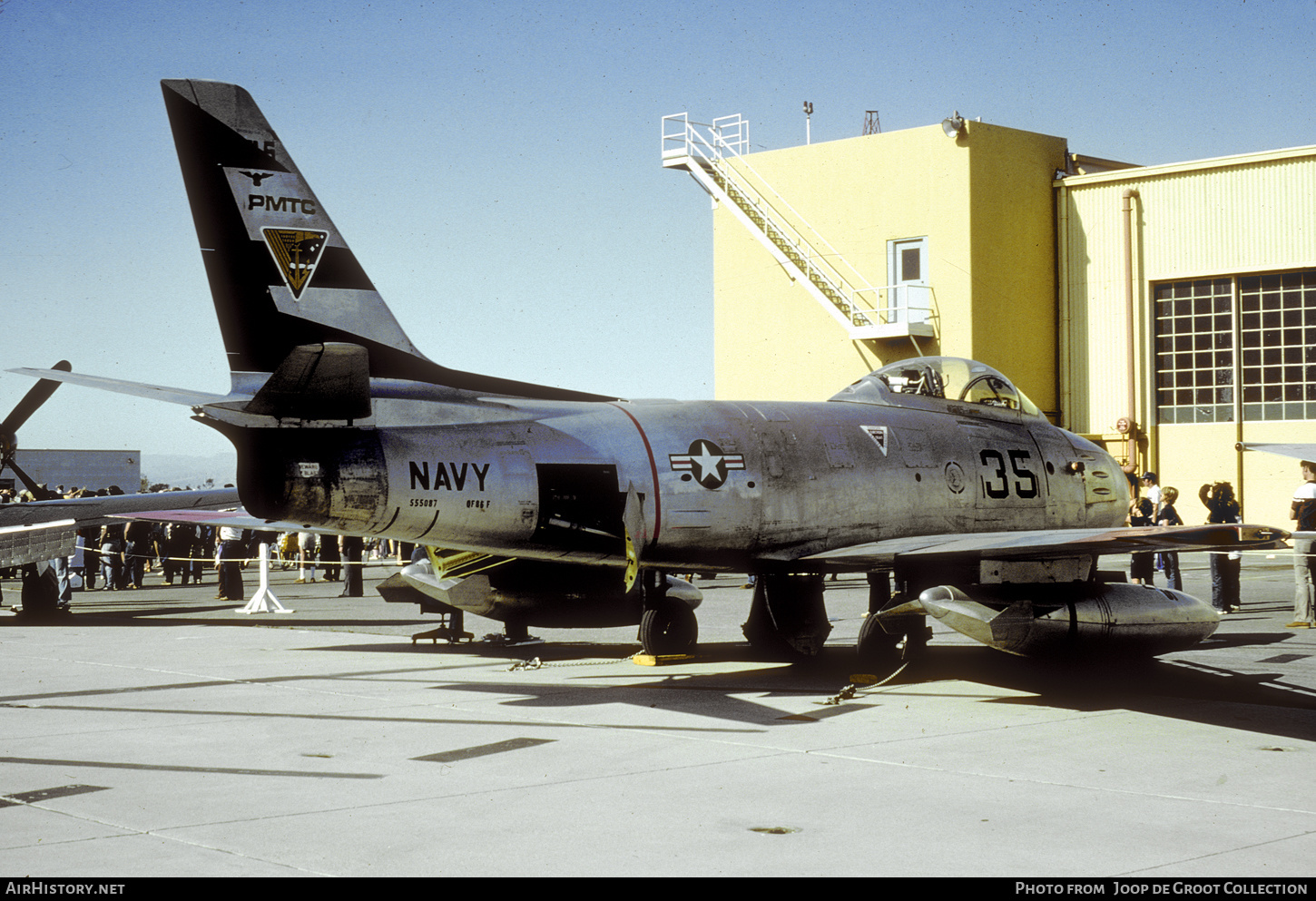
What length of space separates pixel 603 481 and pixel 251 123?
430cm

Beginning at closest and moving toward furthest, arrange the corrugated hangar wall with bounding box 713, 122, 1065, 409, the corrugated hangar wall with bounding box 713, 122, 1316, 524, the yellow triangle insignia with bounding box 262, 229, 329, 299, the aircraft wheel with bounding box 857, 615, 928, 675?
the yellow triangle insignia with bounding box 262, 229, 329, 299
the aircraft wheel with bounding box 857, 615, 928, 675
the corrugated hangar wall with bounding box 713, 122, 1316, 524
the corrugated hangar wall with bounding box 713, 122, 1065, 409

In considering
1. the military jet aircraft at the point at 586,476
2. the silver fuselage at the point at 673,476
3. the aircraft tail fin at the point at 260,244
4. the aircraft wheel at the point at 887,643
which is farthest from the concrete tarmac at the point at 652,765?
the aircraft tail fin at the point at 260,244

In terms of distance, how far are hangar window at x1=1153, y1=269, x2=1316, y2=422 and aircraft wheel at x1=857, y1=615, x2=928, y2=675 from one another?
24524 millimetres

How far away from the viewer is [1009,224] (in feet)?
113

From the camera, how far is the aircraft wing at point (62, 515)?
17.4 meters

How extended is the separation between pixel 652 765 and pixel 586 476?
11.6ft

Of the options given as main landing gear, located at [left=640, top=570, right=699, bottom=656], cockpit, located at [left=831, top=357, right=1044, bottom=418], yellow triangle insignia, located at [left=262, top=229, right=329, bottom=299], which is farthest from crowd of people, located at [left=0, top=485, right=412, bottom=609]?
cockpit, located at [left=831, top=357, right=1044, bottom=418]

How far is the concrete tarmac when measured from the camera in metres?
5.51

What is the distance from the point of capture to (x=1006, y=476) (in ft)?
43.0

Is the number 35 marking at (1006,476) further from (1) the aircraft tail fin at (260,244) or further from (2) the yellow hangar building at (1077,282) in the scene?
(2) the yellow hangar building at (1077,282)

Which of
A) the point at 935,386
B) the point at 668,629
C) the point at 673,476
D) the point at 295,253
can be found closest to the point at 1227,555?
the point at 935,386

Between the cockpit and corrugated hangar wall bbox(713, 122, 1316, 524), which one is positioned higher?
corrugated hangar wall bbox(713, 122, 1316, 524)

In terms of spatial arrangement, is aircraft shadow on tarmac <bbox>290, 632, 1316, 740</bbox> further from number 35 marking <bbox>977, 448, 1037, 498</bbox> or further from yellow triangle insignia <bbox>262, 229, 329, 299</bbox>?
yellow triangle insignia <bbox>262, 229, 329, 299</bbox>
